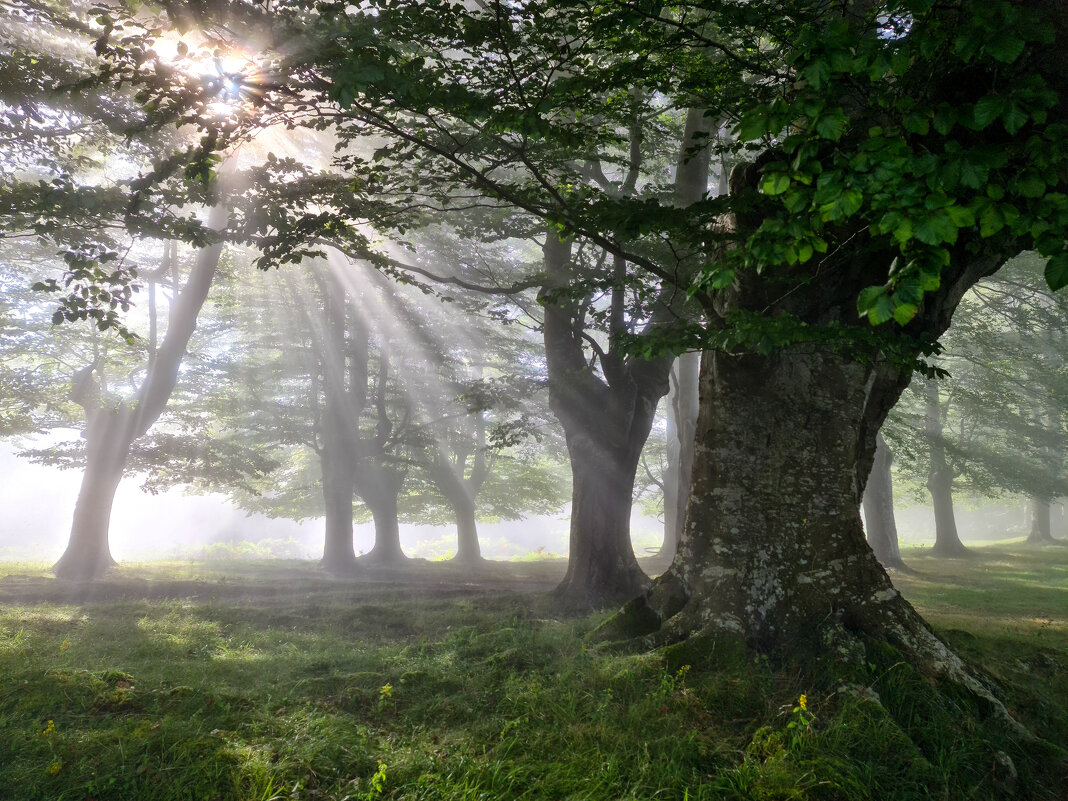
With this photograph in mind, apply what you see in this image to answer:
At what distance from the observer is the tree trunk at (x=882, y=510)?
62.8 feet

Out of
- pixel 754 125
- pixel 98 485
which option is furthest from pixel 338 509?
pixel 754 125

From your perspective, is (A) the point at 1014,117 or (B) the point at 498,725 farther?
(B) the point at 498,725

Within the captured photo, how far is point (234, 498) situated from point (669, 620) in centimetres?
2236

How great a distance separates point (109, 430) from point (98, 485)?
4.75 ft

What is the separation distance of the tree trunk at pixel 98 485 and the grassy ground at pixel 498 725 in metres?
10.1

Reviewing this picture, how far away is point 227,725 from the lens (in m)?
4.09

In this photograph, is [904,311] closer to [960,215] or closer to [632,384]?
[960,215]

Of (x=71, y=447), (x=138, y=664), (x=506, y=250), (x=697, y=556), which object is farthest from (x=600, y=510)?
(x=71, y=447)

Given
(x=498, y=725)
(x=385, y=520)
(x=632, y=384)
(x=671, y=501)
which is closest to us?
(x=498, y=725)

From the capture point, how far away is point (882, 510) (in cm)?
1981

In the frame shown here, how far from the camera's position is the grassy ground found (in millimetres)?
3471

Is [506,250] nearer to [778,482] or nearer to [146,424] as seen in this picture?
[146,424]

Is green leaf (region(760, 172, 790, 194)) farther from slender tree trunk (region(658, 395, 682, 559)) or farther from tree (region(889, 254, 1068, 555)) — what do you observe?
slender tree trunk (region(658, 395, 682, 559))

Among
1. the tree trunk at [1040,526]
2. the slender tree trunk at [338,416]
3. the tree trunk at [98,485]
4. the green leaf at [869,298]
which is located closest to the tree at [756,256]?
the green leaf at [869,298]
